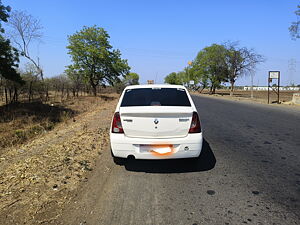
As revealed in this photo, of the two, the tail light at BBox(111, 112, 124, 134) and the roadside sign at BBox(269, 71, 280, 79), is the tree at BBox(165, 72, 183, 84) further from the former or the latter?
the tail light at BBox(111, 112, 124, 134)

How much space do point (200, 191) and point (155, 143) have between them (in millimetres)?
1016

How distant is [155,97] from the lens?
4062 mm

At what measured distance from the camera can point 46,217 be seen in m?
2.36

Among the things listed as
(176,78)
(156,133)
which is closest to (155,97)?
(156,133)

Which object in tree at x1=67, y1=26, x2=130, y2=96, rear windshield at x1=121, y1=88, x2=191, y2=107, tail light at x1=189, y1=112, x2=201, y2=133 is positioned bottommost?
tail light at x1=189, y1=112, x2=201, y2=133

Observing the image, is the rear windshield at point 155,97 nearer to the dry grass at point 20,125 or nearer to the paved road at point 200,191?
the paved road at point 200,191

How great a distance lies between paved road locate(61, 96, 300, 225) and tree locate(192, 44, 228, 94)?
1713 inches

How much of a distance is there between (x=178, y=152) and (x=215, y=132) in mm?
3988

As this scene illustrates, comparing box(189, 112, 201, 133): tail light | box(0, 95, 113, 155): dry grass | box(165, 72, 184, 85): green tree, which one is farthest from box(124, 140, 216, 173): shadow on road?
box(165, 72, 184, 85): green tree

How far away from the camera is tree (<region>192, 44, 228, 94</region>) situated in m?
44.4

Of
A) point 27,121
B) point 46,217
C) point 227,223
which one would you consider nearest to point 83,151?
point 46,217

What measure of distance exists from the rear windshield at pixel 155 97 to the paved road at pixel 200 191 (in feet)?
4.15

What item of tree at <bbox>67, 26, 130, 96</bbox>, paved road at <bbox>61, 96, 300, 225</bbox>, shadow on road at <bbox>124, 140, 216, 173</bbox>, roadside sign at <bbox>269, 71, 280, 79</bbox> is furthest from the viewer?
tree at <bbox>67, 26, 130, 96</bbox>

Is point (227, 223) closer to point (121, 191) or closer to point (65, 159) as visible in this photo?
point (121, 191)
